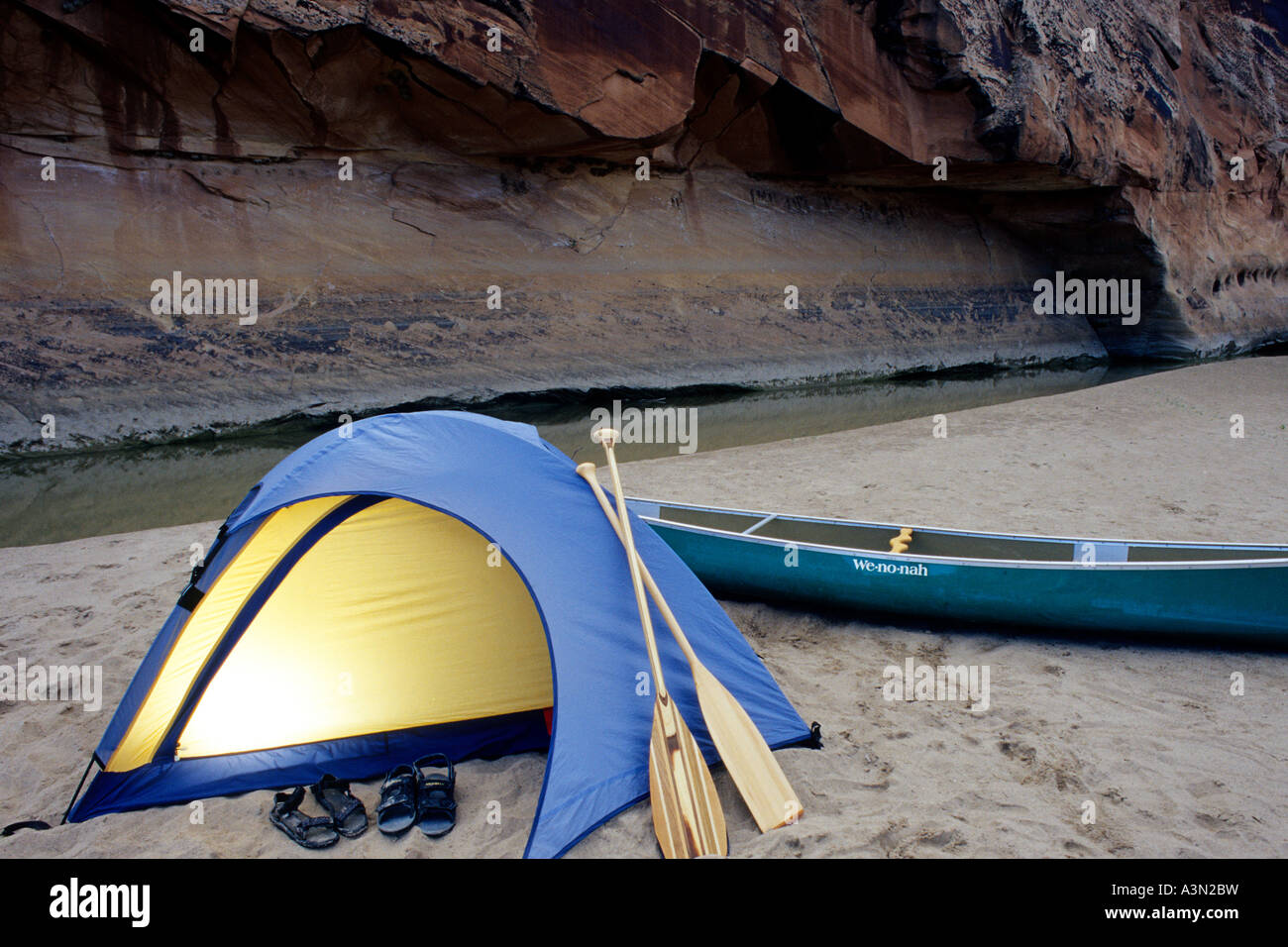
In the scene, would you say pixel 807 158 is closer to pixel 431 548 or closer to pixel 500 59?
pixel 500 59

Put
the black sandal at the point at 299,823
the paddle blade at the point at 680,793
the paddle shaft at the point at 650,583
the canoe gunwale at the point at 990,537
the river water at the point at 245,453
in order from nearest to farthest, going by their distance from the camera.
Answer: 1. the paddle blade at the point at 680,793
2. the black sandal at the point at 299,823
3. the paddle shaft at the point at 650,583
4. the canoe gunwale at the point at 990,537
5. the river water at the point at 245,453

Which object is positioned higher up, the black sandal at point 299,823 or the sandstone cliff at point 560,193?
the sandstone cliff at point 560,193

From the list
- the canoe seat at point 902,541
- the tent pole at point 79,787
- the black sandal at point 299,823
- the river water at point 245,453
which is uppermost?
the river water at point 245,453

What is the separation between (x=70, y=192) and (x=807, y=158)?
11.0 metres

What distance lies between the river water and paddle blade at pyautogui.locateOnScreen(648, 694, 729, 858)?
4.21 metres

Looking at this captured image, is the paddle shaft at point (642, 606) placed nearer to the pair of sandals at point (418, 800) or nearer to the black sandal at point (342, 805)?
the pair of sandals at point (418, 800)

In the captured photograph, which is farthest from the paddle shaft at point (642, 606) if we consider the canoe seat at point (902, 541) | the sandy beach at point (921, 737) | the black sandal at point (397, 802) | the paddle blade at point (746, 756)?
the canoe seat at point (902, 541)

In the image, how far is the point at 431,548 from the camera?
3084mm

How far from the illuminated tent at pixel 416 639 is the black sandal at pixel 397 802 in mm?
177

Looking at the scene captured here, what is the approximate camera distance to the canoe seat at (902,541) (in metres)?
4.25

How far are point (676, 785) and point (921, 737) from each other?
1.02 m

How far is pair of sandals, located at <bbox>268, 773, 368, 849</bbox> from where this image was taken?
2.48 m

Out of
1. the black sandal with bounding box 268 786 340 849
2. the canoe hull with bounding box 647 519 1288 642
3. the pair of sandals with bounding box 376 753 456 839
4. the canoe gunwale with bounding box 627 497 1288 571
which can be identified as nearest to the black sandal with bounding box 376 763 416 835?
the pair of sandals with bounding box 376 753 456 839

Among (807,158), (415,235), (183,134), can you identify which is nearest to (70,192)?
(183,134)
